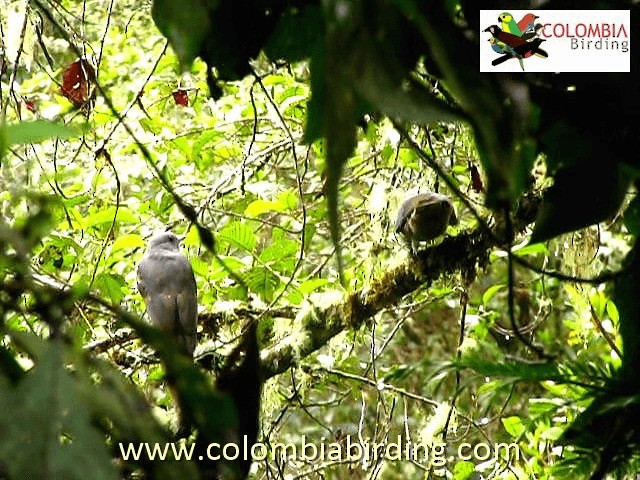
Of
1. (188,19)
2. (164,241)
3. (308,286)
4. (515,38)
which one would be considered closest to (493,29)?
(515,38)

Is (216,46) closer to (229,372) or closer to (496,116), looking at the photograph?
(229,372)

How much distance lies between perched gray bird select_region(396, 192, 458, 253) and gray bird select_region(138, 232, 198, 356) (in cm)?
55

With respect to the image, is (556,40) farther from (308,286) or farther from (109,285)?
(109,285)

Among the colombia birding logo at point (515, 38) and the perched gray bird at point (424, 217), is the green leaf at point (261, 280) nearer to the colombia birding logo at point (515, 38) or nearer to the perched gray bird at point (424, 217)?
the perched gray bird at point (424, 217)

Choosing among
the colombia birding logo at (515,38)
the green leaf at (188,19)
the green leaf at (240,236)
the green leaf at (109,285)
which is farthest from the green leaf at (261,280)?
the green leaf at (188,19)

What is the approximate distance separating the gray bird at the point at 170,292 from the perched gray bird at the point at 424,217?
1.80ft

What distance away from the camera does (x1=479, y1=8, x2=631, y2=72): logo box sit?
67 cm

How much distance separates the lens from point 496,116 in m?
0.41

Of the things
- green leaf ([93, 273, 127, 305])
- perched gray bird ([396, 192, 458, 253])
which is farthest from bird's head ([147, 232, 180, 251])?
perched gray bird ([396, 192, 458, 253])

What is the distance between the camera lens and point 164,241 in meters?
2.77

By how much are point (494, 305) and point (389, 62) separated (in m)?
4.44

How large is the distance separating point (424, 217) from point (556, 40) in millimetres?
1520

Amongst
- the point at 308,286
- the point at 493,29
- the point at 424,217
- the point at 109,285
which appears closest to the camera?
the point at 493,29

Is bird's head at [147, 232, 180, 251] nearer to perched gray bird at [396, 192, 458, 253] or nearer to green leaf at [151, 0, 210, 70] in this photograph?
perched gray bird at [396, 192, 458, 253]
